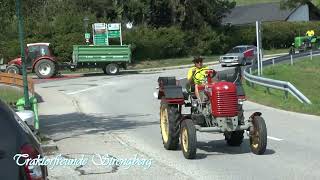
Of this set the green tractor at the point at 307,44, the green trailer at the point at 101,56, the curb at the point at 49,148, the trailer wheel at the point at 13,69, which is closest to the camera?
the curb at the point at 49,148

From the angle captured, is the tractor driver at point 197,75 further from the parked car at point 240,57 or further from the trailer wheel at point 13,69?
the parked car at point 240,57

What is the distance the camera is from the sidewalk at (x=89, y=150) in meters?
9.53

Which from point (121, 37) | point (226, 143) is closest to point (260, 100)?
point (226, 143)

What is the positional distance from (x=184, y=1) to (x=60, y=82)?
81.6 feet

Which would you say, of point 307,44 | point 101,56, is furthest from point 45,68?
point 307,44

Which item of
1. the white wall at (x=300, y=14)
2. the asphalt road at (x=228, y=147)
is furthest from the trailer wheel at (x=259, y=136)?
the white wall at (x=300, y=14)

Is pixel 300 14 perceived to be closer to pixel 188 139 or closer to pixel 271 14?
pixel 271 14

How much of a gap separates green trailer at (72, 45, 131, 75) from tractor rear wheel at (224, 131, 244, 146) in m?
29.7

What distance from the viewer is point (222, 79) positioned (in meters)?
12.0

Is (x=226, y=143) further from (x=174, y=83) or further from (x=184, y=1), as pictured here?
(x=184, y=1)

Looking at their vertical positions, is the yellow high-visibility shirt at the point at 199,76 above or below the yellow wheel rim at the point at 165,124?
above

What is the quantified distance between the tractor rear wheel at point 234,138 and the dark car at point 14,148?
7.41m

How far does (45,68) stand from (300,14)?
61994 millimetres

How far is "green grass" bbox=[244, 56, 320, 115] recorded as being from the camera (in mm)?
20127
